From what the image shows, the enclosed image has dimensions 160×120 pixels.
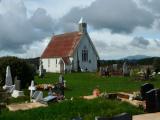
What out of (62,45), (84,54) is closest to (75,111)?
(84,54)

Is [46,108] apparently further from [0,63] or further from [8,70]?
[0,63]

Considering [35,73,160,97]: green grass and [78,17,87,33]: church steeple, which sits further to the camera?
[78,17,87,33]: church steeple

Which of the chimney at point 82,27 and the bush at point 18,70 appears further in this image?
the chimney at point 82,27

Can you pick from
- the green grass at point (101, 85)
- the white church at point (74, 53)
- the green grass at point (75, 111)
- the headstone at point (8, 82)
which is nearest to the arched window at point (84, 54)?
the white church at point (74, 53)

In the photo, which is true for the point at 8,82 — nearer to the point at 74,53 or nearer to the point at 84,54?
the point at 74,53

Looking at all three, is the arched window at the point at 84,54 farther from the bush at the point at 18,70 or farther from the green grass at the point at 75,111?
the green grass at the point at 75,111

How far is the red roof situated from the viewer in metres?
70.3

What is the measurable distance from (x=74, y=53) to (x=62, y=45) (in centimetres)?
362

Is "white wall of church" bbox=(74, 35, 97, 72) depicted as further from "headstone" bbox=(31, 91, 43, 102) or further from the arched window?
"headstone" bbox=(31, 91, 43, 102)

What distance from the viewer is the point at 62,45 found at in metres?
72.7

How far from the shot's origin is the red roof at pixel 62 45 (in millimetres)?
70300

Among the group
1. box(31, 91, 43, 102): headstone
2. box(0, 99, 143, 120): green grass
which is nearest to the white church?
box(31, 91, 43, 102): headstone

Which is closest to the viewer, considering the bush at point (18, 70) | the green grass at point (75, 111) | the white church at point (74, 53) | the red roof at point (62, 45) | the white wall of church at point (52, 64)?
the green grass at point (75, 111)

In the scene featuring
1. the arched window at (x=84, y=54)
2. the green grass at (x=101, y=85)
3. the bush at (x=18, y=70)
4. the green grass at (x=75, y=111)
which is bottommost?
the green grass at (x=75, y=111)
